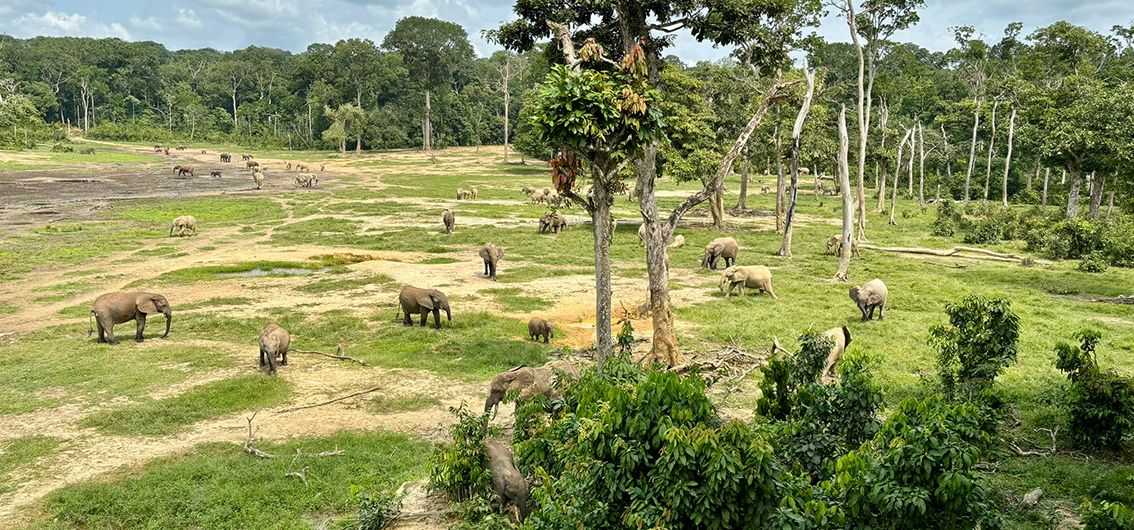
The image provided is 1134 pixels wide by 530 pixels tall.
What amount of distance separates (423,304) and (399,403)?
17.4 feet

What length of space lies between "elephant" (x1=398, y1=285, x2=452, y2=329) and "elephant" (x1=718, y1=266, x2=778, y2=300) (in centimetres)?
897

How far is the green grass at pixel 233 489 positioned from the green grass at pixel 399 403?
150cm

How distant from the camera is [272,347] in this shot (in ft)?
47.8

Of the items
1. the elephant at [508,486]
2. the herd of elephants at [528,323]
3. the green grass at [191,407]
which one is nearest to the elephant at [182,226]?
the herd of elephants at [528,323]

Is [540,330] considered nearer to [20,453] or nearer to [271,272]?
[20,453]

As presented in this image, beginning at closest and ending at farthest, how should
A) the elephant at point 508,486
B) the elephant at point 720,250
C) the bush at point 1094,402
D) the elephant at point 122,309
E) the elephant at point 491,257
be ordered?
the elephant at point 508,486 < the bush at point 1094,402 < the elephant at point 122,309 < the elephant at point 491,257 < the elephant at point 720,250

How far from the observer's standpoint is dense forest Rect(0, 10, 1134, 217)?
1299 inches

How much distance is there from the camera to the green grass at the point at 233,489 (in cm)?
900

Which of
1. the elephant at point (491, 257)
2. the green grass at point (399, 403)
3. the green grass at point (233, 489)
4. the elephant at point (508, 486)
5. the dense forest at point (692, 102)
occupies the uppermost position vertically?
the dense forest at point (692, 102)

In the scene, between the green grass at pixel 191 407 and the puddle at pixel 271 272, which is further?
the puddle at pixel 271 272

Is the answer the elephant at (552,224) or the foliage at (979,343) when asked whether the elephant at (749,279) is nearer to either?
the foliage at (979,343)

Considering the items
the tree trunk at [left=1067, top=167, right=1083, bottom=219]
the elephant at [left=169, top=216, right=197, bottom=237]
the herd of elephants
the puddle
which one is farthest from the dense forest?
the elephant at [left=169, top=216, right=197, bottom=237]

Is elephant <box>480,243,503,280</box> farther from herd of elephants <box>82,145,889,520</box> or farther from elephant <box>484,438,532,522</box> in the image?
elephant <box>484,438,532,522</box>

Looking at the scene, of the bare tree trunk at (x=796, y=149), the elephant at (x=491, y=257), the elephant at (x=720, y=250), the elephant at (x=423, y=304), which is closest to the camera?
the elephant at (x=423, y=304)
